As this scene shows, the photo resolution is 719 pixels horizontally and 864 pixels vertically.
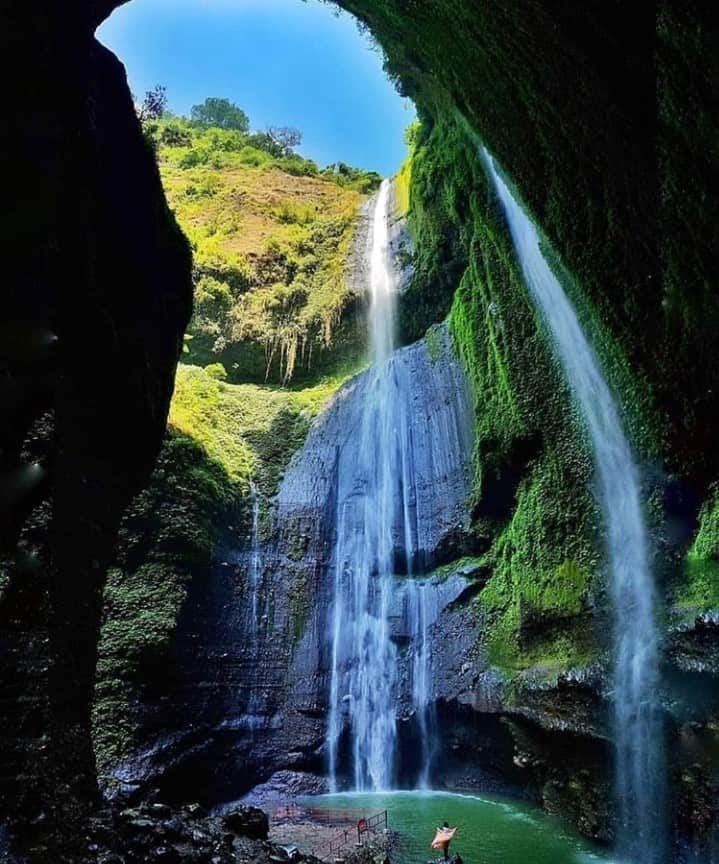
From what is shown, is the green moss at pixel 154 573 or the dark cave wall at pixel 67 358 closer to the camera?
the dark cave wall at pixel 67 358

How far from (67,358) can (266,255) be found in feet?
63.2

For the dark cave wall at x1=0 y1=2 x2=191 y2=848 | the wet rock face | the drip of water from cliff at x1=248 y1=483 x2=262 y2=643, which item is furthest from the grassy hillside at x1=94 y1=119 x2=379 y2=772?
the dark cave wall at x1=0 y1=2 x2=191 y2=848

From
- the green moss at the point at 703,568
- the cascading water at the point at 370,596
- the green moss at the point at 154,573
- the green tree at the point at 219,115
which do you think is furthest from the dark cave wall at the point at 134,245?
the green tree at the point at 219,115

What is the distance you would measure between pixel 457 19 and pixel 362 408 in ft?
42.0

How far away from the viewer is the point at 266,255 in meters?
25.1

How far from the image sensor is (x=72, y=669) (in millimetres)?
5922

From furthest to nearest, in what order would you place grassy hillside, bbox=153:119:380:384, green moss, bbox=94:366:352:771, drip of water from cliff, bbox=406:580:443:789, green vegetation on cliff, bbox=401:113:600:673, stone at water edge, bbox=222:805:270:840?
grassy hillside, bbox=153:119:380:384
drip of water from cliff, bbox=406:580:443:789
green moss, bbox=94:366:352:771
green vegetation on cliff, bbox=401:113:600:673
stone at water edge, bbox=222:805:270:840

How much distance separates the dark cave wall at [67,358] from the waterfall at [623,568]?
24.1ft

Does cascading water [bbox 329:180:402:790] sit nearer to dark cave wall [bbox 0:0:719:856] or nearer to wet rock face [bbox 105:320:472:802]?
wet rock face [bbox 105:320:472:802]

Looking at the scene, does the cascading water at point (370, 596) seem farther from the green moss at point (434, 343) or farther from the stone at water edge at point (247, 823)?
the stone at water edge at point (247, 823)

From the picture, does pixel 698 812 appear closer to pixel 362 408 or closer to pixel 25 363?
pixel 25 363

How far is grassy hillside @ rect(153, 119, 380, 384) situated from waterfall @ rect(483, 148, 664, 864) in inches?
362

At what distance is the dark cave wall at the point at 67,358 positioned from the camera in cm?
380

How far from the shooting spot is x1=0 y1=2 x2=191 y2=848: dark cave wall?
12.5ft
